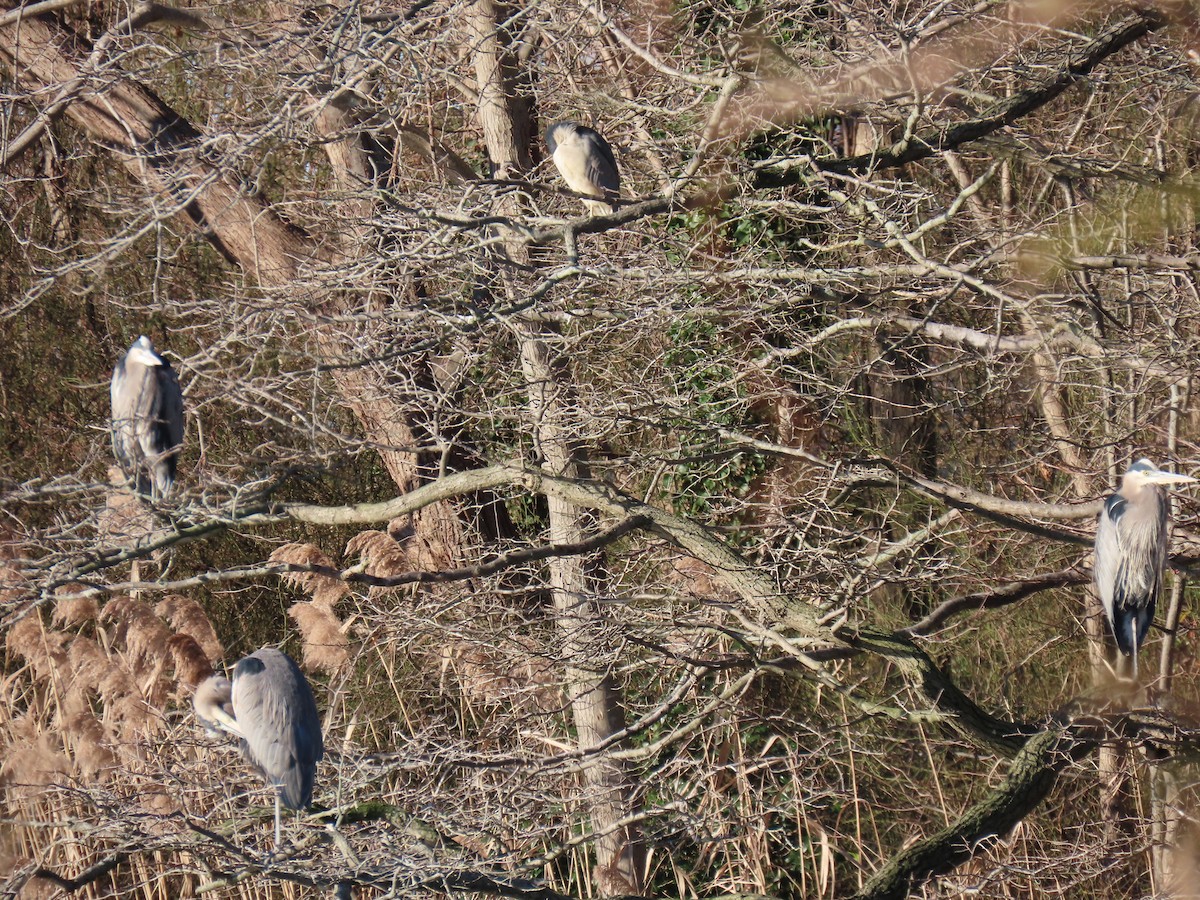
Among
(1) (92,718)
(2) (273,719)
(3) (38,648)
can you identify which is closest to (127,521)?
(2) (273,719)

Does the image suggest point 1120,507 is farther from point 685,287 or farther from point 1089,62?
point 685,287

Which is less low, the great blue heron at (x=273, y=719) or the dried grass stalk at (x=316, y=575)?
the dried grass stalk at (x=316, y=575)

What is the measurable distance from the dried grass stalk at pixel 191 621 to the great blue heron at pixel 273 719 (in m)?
1.19

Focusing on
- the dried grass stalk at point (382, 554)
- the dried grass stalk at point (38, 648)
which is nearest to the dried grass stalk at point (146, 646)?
the dried grass stalk at point (38, 648)

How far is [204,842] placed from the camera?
2926 millimetres

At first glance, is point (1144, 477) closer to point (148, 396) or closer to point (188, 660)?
point (148, 396)

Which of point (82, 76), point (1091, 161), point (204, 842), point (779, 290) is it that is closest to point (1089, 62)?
point (1091, 161)

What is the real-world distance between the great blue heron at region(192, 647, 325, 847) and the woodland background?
110 millimetres

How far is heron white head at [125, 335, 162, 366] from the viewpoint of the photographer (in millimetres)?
4148

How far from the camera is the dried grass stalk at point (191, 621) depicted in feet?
16.5

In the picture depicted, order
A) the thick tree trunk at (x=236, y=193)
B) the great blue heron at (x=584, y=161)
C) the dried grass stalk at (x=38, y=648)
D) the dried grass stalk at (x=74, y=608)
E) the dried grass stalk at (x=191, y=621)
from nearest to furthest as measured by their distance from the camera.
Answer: the great blue heron at (x=584, y=161) < the dried grass stalk at (x=74, y=608) < the dried grass stalk at (x=38, y=648) < the dried grass stalk at (x=191, y=621) < the thick tree trunk at (x=236, y=193)

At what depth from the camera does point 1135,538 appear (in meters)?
3.43

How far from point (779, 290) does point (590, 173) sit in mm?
879

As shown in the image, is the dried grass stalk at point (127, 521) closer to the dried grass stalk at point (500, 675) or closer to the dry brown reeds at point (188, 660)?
the dried grass stalk at point (500, 675)
